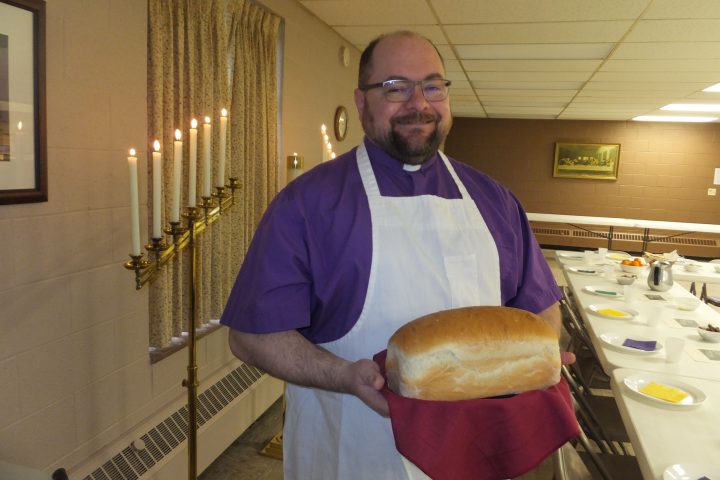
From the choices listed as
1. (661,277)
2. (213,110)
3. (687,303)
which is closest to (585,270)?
(661,277)

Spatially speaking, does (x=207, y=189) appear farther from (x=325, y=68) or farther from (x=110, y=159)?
(x=325, y=68)

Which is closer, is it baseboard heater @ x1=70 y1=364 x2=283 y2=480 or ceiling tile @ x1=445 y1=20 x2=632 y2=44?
baseboard heater @ x1=70 y1=364 x2=283 y2=480

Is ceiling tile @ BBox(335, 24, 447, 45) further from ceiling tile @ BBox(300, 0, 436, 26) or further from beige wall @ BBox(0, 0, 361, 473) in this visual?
beige wall @ BBox(0, 0, 361, 473)

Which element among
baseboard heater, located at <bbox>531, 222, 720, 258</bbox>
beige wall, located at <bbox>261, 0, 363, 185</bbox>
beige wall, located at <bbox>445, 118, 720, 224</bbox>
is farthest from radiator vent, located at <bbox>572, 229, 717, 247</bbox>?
→ beige wall, located at <bbox>261, 0, 363, 185</bbox>

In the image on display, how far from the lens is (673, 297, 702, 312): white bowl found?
11.0 ft

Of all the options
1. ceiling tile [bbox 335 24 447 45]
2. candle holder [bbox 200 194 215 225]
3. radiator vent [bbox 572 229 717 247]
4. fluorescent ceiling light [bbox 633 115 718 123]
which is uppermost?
Result: fluorescent ceiling light [bbox 633 115 718 123]

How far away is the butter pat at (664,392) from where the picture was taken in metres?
1.85

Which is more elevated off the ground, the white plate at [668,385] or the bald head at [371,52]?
the bald head at [371,52]

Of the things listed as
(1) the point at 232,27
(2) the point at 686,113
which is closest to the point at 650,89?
(2) the point at 686,113

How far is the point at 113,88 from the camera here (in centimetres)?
195

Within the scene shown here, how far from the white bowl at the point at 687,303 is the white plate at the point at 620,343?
86 centimetres

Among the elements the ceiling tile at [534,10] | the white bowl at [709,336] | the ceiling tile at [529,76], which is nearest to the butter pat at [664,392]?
the white bowl at [709,336]

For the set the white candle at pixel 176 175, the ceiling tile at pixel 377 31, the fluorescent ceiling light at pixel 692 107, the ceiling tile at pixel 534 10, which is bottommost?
the white candle at pixel 176 175

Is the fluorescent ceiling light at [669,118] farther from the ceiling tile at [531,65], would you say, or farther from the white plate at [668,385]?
the white plate at [668,385]
